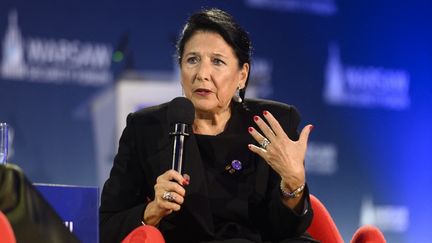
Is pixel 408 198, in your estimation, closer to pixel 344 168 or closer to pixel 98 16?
pixel 344 168

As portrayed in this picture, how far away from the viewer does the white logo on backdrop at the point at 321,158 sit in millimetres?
5383

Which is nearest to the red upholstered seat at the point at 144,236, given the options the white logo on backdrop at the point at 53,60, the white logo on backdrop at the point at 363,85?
the white logo on backdrop at the point at 53,60

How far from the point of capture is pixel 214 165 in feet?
8.63

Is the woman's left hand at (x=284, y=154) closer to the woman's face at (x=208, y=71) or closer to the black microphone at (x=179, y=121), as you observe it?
the black microphone at (x=179, y=121)

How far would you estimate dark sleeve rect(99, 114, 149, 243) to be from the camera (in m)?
2.50

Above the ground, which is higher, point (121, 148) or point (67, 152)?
point (121, 148)

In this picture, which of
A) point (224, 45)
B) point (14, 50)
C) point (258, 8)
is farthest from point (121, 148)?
point (258, 8)

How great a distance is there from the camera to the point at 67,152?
185 inches

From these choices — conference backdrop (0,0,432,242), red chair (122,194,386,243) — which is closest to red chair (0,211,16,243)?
red chair (122,194,386,243)

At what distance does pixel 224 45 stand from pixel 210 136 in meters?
0.33

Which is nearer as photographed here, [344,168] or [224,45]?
[224,45]

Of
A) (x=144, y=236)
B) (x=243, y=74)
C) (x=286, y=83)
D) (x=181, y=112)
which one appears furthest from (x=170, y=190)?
(x=286, y=83)

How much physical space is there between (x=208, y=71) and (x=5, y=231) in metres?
1.18

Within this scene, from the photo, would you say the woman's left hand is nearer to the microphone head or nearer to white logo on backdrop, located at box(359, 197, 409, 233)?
the microphone head
